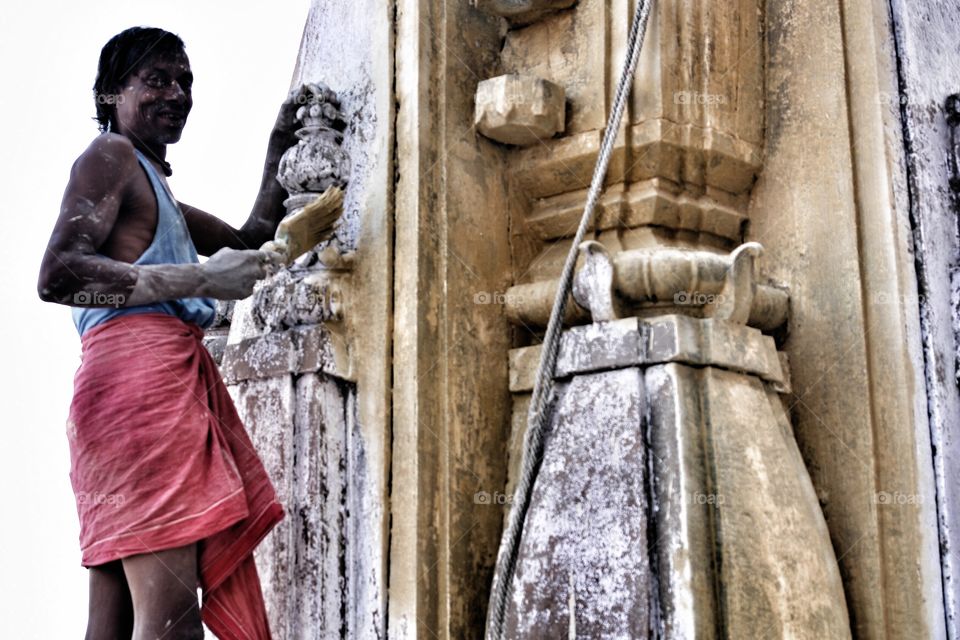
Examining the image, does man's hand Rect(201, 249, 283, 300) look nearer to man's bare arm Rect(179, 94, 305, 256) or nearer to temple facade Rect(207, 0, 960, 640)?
temple facade Rect(207, 0, 960, 640)

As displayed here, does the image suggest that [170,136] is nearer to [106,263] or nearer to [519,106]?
[106,263]

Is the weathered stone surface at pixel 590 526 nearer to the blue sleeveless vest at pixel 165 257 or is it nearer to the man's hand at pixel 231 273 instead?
the man's hand at pixel 231 273

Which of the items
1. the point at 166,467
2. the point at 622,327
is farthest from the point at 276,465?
the point at 622,327

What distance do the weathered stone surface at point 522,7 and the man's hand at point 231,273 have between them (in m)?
0.99

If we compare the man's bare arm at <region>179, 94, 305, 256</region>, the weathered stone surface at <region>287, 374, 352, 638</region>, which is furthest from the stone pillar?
the man's bare arm at <region>179, 94, 305, 256</region>

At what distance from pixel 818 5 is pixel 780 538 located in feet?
4.84

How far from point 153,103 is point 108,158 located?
27 cm

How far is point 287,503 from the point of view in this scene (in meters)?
3.44

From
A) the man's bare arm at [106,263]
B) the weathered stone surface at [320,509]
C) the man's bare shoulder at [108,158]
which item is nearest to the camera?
the man's bare arm at [106,263]

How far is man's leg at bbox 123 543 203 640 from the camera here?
300 centimetres

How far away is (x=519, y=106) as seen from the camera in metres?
3.54

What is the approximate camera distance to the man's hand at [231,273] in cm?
→ 320

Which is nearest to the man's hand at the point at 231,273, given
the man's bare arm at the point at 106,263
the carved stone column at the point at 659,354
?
the man's bare arm at the point at 106,263

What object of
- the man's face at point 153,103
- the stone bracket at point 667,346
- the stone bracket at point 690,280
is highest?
the man's face at point 153,103
